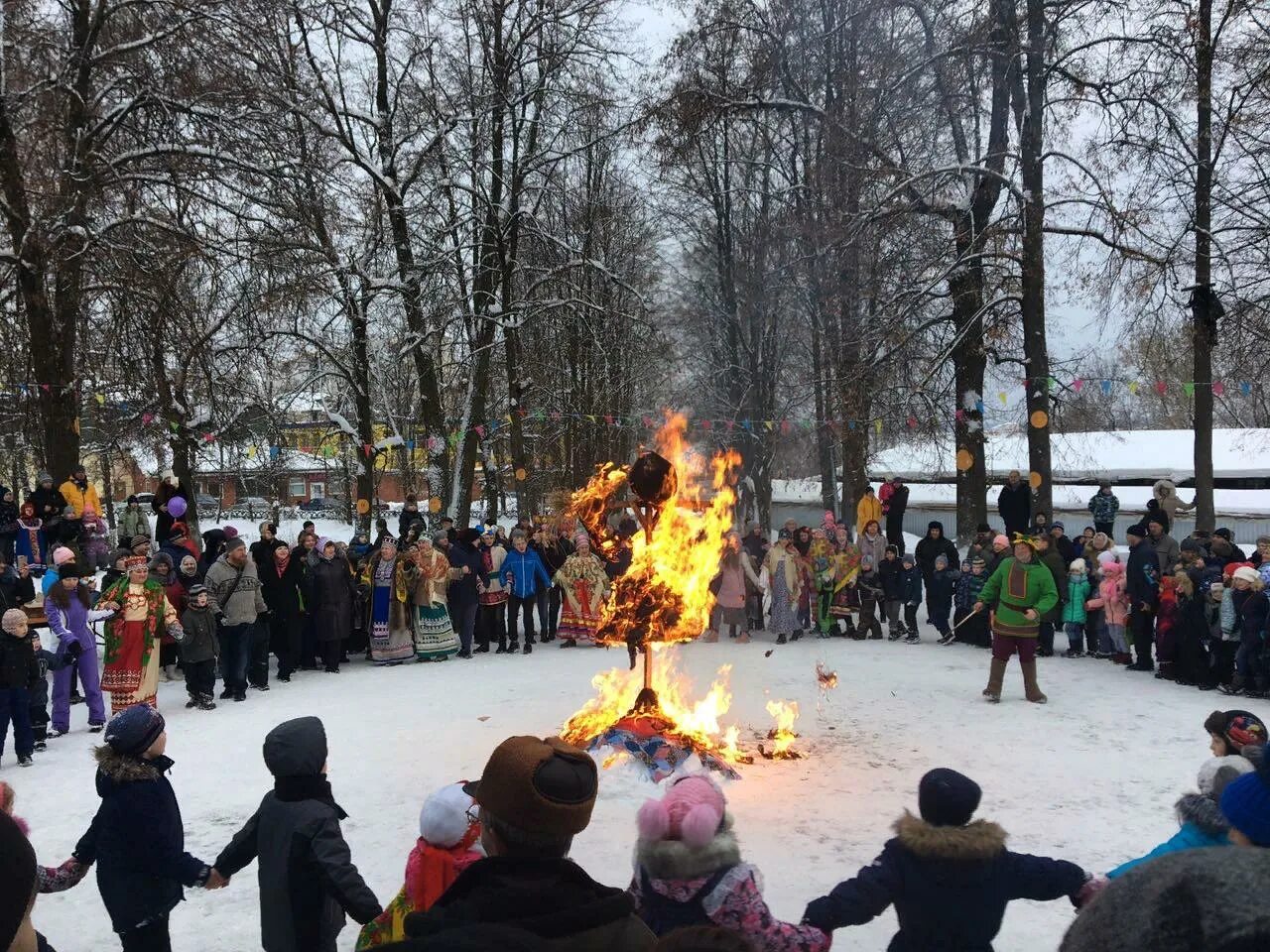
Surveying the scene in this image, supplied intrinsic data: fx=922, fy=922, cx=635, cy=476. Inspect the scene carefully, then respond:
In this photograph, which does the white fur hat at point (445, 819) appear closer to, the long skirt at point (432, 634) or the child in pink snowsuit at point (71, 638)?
the child in pink snowsuit at point (71, 638)

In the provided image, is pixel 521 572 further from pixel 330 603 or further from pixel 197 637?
pixel 197 637

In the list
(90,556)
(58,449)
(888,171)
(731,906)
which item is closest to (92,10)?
(58,449)

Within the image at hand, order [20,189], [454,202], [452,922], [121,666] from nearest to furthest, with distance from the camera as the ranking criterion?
[452,922] < [121,666] < [20,189] < [454,202]

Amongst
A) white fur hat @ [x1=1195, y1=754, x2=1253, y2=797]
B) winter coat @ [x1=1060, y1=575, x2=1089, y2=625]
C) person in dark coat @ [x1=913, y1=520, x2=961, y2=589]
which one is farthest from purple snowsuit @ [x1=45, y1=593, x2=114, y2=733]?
winter coat @ [x1=1060, y1=575, x2=1089, y2=625]

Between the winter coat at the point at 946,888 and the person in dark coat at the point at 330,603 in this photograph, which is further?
the person in dark coat at the point at 330,603

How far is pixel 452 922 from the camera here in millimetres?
1960

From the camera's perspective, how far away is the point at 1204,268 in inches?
534

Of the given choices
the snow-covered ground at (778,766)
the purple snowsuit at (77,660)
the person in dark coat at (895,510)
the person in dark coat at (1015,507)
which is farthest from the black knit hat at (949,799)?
the person in dark coat at (895,510)

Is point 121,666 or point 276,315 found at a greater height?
point 276,315

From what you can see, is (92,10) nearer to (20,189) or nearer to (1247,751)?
(20,189)

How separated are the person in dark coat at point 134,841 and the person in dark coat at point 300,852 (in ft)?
1.15

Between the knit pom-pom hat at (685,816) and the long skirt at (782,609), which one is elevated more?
the knit pom-pom hat at (685,816)

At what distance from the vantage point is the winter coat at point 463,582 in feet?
44.1

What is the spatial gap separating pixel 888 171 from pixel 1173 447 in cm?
2465
